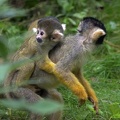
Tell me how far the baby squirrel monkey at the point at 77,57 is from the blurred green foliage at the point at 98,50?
1.06ft

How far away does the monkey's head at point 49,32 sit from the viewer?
12.9 feet

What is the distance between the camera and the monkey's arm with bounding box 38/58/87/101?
3.78m

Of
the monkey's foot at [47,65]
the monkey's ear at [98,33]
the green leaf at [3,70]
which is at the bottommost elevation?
the monkey's foot at [47,65]

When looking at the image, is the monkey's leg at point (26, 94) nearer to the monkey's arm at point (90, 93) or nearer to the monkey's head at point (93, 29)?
the monkey's arm at point (90, 93)

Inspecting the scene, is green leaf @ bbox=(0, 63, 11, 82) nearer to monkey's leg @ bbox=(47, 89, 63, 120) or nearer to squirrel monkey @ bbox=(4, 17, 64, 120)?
squirrel monkey @ bbox=(4, 17, 64, 120)

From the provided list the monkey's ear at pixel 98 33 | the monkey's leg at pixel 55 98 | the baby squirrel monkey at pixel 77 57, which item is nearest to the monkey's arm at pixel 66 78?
the baby squirrel monkey at pixel 77 57

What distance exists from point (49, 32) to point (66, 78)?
1.77 feet

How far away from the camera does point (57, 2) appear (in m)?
7.92

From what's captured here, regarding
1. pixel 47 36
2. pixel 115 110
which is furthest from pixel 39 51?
pixel 115 110

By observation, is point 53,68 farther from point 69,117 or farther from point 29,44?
point 69,117

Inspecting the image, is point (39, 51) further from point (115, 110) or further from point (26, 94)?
point (115, 110)

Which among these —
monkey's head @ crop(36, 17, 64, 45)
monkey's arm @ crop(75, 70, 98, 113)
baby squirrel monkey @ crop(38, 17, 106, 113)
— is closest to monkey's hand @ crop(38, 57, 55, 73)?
baby squirrel monkey @ crop(38, 17, 106, 113)

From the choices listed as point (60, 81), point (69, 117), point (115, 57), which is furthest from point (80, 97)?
point (115, 57)

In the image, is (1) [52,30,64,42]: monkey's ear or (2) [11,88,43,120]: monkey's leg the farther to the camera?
(1) [52,30,64,42]: monkey's ear
